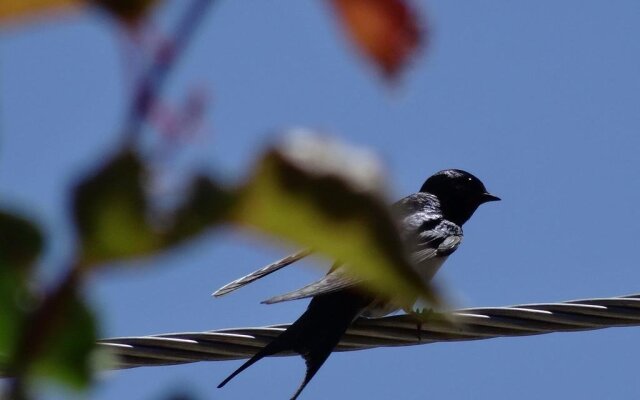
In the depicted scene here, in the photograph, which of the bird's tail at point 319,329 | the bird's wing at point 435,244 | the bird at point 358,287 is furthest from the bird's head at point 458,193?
the bird's tail at point 319,329

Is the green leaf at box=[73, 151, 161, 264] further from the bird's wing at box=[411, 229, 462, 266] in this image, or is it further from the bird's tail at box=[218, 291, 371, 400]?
the bird's wing at box=[411, 229, 462, 266]

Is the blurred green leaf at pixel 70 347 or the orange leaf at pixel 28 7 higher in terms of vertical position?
the orange leaf at pixel 28 7

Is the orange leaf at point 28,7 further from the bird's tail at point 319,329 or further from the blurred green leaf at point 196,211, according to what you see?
the bird's tail at point 319,329

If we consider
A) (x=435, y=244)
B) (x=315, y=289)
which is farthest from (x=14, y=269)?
(x=435, y=244)

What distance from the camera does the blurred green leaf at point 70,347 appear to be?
512 mm

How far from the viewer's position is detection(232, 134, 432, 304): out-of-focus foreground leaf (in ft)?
1.58

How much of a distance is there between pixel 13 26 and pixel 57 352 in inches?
5.7

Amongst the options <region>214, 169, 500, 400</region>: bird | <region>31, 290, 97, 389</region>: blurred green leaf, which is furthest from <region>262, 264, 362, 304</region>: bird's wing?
<region>31, 290, 97, 389</region>: blurred green leaf

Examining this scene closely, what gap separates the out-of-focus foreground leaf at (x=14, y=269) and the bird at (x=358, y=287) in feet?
4.18

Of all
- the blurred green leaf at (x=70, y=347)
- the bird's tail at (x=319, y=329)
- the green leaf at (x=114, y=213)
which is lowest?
the blurred green leaf at (x=70, y=347)

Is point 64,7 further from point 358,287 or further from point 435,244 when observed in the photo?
point 435,244

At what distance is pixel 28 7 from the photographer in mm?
527

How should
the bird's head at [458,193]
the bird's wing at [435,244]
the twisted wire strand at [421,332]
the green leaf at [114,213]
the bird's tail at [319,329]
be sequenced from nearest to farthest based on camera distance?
the green leaf at [114,213]
the twisted wire strand at [421,332]
the bird's tail at [319,329]
the bird's wing at [435,244]
the bird's head at [458,193]

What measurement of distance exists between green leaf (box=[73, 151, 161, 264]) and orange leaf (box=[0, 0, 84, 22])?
9cm
